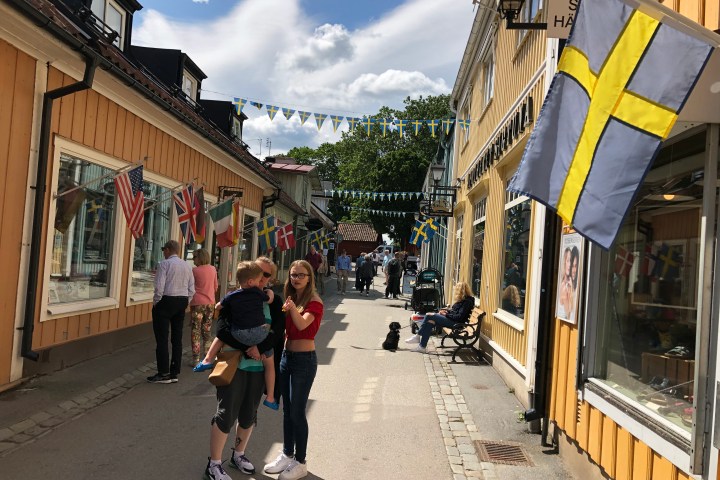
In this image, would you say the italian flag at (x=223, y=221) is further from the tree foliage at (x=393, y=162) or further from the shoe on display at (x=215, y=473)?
the tree foliage at (x=393, y=162)

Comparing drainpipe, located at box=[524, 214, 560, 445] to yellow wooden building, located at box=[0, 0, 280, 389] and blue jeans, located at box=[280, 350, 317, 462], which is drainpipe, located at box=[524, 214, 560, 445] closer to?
blue jeans, located at box=[280, 350, 317, 462]

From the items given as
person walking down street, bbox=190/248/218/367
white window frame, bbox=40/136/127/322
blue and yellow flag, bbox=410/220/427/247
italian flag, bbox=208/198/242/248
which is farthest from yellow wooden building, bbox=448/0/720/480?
blue and yellow flag, bbox=410/220/427/247

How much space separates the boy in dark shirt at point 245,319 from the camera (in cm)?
427

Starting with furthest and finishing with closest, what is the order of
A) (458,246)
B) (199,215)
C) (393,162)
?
(393,162), (458,246), (199,215)

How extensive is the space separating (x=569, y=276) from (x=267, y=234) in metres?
11.6

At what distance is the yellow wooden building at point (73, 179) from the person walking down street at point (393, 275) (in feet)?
40.1

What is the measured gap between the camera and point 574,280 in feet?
16.9

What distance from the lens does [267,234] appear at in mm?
16094

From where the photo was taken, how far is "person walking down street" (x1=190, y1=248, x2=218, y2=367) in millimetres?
7965

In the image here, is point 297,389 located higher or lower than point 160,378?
higher

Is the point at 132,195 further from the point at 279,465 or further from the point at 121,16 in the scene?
the point at 121,16

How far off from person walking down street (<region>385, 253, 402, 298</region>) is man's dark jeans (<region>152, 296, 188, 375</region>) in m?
15.3

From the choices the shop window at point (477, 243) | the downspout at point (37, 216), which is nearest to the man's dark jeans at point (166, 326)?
the downspout at point (37, 216)

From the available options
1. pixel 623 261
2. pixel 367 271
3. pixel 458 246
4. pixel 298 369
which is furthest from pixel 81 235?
pixel 367 271
